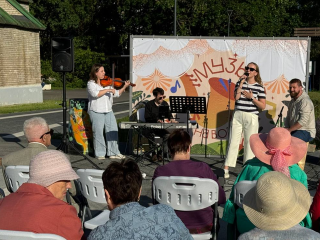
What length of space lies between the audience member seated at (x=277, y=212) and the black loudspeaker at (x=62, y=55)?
317 inches

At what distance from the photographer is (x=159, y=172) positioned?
15.6ft

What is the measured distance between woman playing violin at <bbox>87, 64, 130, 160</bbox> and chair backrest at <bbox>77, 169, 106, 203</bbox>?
5066mm

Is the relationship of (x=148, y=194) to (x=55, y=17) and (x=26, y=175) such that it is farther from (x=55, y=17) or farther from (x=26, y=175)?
(x=55, y=17)

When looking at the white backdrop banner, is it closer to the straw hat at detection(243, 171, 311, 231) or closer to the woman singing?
the woman singing

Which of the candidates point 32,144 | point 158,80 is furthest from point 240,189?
A: point 158,80

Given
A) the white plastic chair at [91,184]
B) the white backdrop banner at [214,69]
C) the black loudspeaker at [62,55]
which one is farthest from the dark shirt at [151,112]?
the white plastic chair at [91,184]

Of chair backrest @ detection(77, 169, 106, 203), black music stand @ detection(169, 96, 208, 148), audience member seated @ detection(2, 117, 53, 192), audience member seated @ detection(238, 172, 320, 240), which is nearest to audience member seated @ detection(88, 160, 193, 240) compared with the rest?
audience member seated @ detection(238, 172, 320, 240)

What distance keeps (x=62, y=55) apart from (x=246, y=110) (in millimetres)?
4049

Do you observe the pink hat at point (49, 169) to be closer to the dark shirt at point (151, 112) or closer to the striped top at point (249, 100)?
the striped top at point (249, 100)

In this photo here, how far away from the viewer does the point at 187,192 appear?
4531 mm

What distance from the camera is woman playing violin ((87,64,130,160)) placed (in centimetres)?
1002

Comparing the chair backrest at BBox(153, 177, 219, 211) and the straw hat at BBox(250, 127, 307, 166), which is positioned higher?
the straw hat at BBox(250, 127, 307, 166)

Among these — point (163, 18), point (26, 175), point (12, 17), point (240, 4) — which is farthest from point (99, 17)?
point (26, 175)

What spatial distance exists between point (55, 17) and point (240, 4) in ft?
60.2
